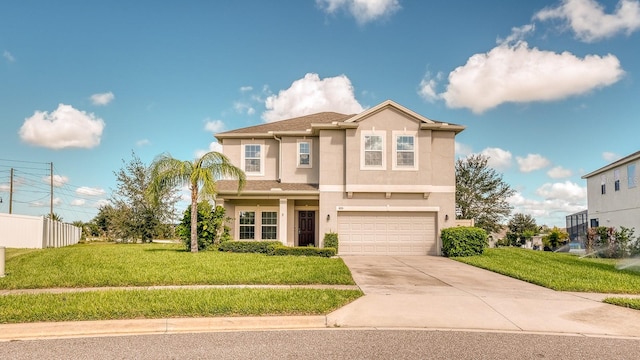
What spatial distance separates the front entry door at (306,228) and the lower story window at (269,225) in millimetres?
1359

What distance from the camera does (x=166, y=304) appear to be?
789 cm

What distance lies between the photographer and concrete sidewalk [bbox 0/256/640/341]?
686 cm

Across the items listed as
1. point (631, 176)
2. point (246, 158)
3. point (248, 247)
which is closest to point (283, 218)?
point (248, 247)

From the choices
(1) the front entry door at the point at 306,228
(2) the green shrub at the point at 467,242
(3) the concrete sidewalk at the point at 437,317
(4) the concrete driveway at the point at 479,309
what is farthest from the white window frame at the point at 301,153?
(3) the concrete sidewalk at the point at 437,317

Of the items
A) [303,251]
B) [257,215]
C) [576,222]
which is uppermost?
[257,215]

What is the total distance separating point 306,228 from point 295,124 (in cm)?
586

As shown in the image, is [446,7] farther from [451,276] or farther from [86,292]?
[86,292]

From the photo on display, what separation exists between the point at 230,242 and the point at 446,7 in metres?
13.3

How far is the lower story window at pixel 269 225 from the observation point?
74.4 ft

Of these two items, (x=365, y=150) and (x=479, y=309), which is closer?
(x=479, y=309)

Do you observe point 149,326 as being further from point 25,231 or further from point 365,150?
point 25,231

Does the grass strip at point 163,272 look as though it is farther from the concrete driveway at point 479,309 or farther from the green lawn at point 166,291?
the concrete driveway at point 479,309

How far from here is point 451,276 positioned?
13125mm

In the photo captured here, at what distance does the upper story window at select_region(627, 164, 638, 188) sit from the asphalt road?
80.4 ft
